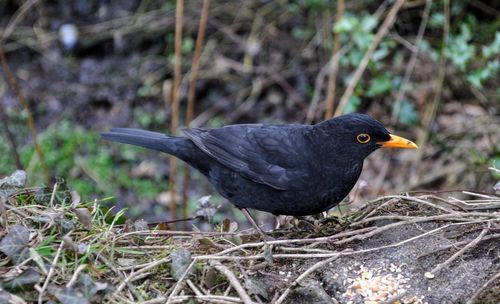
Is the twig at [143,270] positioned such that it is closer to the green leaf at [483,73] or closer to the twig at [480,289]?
the twig at [480,289]

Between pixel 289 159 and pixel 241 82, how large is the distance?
4.22 metres

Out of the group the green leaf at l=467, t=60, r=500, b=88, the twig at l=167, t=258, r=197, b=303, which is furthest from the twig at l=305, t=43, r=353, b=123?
the twig at l=167, t=258, r=197, b=303

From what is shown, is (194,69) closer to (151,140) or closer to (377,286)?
(151,140)

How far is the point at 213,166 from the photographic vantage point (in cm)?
481

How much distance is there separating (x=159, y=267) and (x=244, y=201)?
131 cm

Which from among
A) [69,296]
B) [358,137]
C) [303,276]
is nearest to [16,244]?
[69,296]

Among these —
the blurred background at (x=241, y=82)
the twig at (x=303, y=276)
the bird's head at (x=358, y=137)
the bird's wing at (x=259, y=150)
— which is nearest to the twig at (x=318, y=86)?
the blurred background at (x=241, y=82)

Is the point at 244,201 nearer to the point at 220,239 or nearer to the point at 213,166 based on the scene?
the point at 213,166

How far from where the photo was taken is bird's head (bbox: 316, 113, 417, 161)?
4.23m

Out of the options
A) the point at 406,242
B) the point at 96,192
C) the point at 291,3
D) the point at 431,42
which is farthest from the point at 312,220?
the point at 291,3

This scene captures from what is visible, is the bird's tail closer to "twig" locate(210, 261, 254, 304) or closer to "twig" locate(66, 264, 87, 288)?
"twig" locate(210, 261, 254, 304)

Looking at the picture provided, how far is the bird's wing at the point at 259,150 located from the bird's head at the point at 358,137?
24cm

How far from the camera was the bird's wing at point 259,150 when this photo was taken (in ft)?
14.3

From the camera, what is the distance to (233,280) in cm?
319
